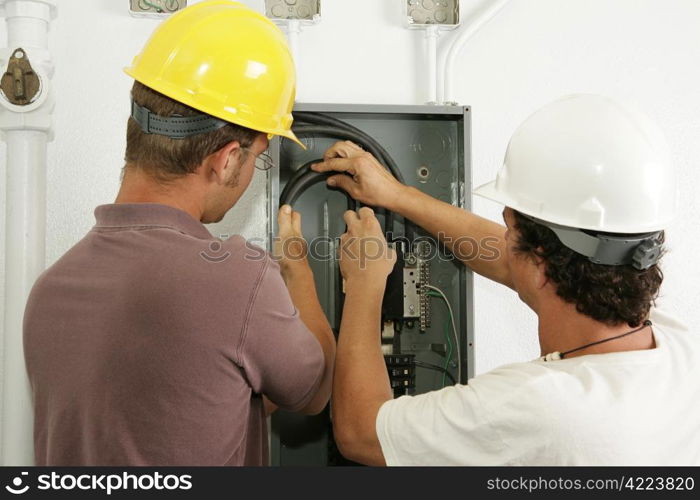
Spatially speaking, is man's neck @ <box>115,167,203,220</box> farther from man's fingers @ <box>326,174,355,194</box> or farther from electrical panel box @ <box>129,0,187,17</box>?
electrical panel box @ <box>129,0,187,17</box>

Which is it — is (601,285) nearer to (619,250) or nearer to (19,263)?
(619,250)

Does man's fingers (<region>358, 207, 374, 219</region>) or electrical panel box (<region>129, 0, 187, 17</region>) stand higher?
electrical panel box (<region>129, 0, 187, 17</region>)

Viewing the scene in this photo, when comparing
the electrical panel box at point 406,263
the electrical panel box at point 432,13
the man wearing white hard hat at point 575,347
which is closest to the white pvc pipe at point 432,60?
the electrical panel box at point 432,13

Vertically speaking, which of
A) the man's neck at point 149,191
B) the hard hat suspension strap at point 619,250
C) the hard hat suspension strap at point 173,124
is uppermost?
the hard hat suspension strap at point 173,124

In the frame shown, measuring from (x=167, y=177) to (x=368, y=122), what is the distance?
54 cm

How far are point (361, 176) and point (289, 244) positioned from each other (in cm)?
19

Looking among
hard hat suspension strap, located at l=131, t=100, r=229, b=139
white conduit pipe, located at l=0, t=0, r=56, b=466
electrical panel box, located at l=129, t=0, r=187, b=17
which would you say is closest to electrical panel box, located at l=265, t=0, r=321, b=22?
electrical panel box, located at l=129, t=0, r=187, b=17

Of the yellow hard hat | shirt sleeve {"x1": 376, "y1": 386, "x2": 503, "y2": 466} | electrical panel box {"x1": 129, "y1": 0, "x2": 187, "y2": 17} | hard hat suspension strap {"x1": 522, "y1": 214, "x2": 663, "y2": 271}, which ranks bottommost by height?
shirt sleeve {"x1": 376, "y1": 386, "x2": 503, "y2": 466}

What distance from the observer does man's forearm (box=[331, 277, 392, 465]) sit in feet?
3.65

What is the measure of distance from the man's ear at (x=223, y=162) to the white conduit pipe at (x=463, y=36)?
655mm

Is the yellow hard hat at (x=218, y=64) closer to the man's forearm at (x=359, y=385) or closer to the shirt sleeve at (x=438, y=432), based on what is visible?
the man's forearm at (x=359, y=385)

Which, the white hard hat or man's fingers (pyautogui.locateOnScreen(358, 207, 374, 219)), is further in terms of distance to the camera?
man's fingers (pyautogui.locateOnScreen(358, 207, 374, 219))

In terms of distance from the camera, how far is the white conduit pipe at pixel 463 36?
→ 5.34 feet

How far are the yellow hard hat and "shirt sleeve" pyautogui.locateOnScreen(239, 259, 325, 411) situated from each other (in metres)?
0.26
